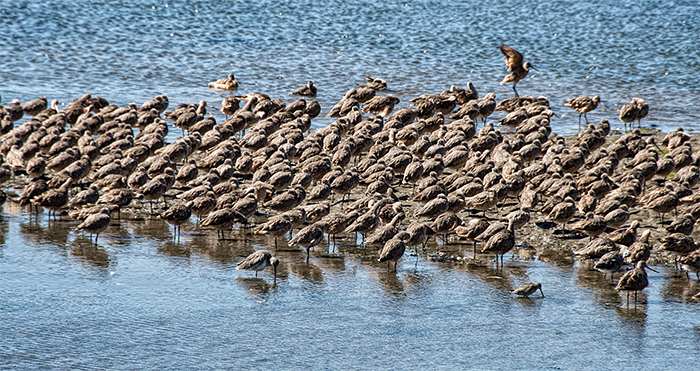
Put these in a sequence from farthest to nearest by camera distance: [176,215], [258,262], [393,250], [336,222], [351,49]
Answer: [351,49], [176,215], [336,222], [393,250], [258,262]

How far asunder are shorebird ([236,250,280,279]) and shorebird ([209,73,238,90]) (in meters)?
17.6

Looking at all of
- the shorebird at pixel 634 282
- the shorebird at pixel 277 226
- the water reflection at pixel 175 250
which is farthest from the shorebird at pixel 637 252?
the water reflection at pixel 175 250

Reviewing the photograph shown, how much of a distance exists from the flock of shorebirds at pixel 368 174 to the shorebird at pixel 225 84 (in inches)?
192

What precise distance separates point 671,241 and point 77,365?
10437 millimetres

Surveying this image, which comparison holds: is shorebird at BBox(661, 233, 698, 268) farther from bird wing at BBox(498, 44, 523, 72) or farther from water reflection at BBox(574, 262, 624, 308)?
bird wing at BBox(498, 44, 523, 72)

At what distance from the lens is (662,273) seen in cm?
1450

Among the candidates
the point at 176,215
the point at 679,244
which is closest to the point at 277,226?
the point at 176,215

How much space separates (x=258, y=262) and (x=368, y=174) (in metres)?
6.08

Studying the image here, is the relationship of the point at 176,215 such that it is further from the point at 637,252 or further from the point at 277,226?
the point at 637,252

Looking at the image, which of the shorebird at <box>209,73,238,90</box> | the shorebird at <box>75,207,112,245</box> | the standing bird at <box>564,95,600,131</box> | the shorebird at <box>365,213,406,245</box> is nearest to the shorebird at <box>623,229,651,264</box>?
the shorebird at <box>365,213,406,245</box>

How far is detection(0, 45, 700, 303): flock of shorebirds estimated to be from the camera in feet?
50.3

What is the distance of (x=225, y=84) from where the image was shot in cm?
3042

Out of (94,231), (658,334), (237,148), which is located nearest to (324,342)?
(658,334)

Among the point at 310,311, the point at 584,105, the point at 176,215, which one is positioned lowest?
the point at 310,311
